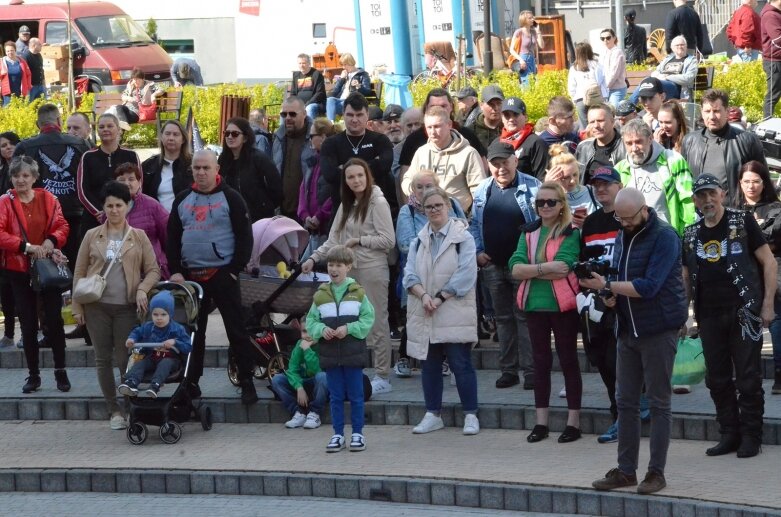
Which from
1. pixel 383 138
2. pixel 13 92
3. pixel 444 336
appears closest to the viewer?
pixel 444 336

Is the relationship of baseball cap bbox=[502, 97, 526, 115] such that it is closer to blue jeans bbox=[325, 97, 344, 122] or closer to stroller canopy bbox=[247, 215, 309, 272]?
stroller canopy bbox=[247, 215, 309, 272]

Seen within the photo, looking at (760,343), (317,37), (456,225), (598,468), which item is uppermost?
(317,37)

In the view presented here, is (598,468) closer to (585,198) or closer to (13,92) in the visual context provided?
(585,198)

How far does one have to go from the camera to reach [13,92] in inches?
1098

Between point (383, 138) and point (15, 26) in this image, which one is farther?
point (15, 26)

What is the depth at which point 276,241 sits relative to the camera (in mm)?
11430

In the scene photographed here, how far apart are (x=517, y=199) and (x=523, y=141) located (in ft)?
5.00

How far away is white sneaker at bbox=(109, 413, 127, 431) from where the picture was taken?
1079cm

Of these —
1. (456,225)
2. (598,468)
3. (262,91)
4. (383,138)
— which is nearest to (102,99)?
(262,91)

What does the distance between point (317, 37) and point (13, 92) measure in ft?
28.6

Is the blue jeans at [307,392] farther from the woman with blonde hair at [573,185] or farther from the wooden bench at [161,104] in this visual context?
the wooden bench at [161,104]

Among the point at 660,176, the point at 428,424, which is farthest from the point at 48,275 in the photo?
the point at 660,176

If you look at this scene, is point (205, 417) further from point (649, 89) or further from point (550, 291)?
point (649, 89)

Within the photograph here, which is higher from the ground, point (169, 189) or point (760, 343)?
point (169, 189)
